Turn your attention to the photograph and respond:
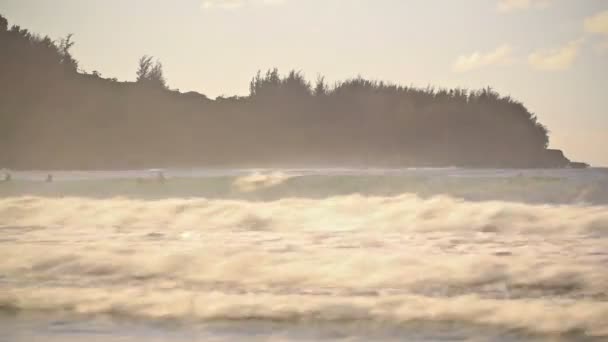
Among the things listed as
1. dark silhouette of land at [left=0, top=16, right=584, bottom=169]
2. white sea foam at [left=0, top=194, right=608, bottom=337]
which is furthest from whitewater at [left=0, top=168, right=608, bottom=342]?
dark silhouette of land at [left=0, top=16, right=584, bottom=169]

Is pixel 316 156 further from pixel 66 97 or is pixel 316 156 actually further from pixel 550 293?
pixel 550 293

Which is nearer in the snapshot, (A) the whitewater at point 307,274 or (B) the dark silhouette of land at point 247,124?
(A) the whitewater at point 307,274

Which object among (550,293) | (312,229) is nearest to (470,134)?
(312,229)

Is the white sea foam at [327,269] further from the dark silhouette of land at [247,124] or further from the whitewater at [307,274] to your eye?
the dark silhouette of land at [247,124]

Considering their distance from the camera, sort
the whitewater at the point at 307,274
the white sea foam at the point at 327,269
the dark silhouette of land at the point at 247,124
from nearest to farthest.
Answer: the whitewater at the point at 307,274, the white sea foam at the point at 327,269, the dark silhouette of land at the point at 247,124

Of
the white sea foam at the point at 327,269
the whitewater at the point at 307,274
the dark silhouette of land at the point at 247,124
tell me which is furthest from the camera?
the dark silhouette of land at the point at 247,124

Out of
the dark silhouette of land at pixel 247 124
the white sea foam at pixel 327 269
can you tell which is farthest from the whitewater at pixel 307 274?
the dark silhouette of land at pixel 247 124

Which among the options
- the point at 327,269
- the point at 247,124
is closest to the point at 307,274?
the point at 327,269

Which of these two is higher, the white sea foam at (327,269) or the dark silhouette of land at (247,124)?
the dark silhouette of land at (247,124)
